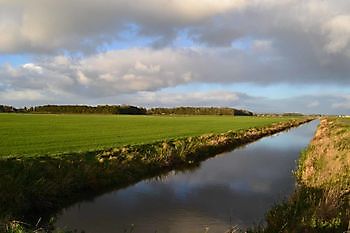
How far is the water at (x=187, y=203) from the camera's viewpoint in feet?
40.9

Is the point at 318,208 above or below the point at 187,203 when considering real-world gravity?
above

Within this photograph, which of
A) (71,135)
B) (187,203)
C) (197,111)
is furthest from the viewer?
(197,111)

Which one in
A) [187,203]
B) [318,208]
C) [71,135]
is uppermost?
[71,135]

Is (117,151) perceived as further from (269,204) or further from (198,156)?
(269,204)

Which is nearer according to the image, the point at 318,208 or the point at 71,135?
the point at 318,208

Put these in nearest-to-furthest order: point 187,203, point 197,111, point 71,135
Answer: point 187,203
point 71,135
point 197,111

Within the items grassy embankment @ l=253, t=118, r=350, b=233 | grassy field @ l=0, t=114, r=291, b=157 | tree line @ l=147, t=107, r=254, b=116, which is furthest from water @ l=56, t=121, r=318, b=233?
tree line @ l=147, t=107, r=254, b=116

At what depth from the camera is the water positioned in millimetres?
12453

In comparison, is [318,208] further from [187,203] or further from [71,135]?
[71,135]

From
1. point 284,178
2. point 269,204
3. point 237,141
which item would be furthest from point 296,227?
point 237,141

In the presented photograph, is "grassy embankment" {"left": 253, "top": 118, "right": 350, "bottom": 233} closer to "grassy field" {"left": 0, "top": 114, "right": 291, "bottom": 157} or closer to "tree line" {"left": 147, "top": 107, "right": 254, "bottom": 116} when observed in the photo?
"grassy field" {"left": 0, "top": 114, "right": 291, "bottom": 157}

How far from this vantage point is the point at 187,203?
15258mm

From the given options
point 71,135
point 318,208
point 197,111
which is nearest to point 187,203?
point 318,208

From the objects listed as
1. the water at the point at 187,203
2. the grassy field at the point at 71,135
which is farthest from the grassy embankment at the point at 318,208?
the grassy field at the point at 71,135
